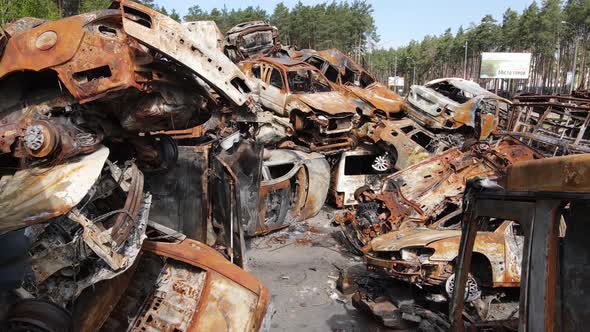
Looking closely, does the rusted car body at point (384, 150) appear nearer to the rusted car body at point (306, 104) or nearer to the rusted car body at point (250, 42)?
the rusted car body at point (306, 104)

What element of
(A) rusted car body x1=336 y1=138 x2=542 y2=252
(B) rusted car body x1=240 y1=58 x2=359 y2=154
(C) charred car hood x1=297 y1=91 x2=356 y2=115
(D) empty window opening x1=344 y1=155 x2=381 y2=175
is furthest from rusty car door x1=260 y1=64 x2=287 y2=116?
(A) rusted car body x1=336 y1=138 x2=542 y2=252

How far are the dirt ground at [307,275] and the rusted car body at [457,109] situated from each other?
10.6ft

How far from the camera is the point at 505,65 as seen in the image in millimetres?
34219

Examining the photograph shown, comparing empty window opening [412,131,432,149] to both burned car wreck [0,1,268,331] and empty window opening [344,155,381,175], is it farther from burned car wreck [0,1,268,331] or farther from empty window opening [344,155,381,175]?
burned car wreck [0,1,268,331]

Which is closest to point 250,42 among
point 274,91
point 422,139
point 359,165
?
point 274,91

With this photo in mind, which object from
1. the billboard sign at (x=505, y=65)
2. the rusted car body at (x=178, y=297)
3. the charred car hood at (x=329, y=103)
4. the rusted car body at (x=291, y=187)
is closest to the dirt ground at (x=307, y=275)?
the rusted car body at (x=291, y=187)

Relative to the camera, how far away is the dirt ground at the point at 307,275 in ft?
16.2

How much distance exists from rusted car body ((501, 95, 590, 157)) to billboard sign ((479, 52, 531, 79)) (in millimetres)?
27166

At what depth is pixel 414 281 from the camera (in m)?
4.80

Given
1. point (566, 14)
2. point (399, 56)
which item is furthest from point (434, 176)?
point (399, 56)

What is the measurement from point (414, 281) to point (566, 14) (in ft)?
139

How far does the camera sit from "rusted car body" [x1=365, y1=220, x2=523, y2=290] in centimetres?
456

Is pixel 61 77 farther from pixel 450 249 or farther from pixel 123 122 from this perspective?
pixel 450 249

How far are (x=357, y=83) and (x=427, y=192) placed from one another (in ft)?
24.5
